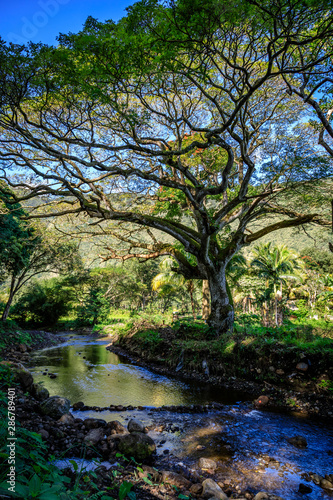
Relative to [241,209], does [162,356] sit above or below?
below

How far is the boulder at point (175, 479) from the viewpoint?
3.44 m

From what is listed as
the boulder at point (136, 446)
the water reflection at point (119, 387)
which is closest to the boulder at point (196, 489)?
the boulder at point (136, 446)

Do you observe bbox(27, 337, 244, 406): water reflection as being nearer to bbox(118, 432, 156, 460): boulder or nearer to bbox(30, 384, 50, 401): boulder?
bbox(30, 384, 50, 401): boulder

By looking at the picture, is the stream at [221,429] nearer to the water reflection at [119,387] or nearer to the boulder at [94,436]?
the water reflection at [119,387]

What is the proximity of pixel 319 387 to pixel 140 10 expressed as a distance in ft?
35.4

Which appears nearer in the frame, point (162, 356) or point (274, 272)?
point (162, 356)

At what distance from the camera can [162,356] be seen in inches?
450

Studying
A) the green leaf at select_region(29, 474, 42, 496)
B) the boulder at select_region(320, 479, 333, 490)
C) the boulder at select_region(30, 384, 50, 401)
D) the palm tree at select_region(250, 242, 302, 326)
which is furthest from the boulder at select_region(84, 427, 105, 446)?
the palm tree at select_region(250, 242, 302, 326)

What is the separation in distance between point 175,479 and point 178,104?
38.4ft

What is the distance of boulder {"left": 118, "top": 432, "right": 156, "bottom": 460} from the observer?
13.3 ft

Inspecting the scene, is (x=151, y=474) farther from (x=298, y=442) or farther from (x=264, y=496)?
(x=298, y=442)

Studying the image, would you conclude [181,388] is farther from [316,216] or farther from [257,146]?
[257,146]

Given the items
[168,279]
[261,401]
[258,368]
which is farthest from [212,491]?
[168,279]

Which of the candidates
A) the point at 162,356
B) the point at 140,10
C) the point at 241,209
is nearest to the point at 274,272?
the point at 241,209
